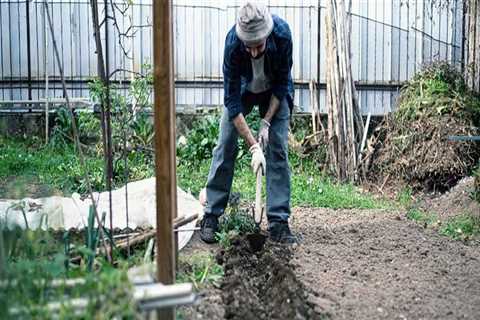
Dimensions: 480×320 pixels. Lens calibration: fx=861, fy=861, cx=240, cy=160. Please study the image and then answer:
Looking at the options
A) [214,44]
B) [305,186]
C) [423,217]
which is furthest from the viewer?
[214,44]

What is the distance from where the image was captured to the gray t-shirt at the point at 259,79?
A: 613cm

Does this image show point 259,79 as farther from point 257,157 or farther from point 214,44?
point 214,44

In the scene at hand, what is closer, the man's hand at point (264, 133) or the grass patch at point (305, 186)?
the man's hand at point (264, 133)

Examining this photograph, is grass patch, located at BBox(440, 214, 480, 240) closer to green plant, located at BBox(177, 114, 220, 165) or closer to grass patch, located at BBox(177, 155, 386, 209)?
grass patch, located at BBox(177, 155, 386, 209)

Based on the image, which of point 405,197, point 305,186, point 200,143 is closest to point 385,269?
point 405,197

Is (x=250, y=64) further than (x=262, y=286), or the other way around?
(x=250, y=64)

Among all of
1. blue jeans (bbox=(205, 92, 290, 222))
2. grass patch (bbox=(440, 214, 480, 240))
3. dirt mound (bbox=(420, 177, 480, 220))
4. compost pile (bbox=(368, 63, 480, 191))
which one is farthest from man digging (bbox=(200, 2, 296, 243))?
compost pile (bbox=(368, 63, 480, 191))

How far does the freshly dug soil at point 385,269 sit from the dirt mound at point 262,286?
12 centimetres

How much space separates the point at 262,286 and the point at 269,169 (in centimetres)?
152

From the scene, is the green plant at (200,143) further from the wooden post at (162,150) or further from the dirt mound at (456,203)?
the wooden post at (162,150)

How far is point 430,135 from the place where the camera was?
9.00m

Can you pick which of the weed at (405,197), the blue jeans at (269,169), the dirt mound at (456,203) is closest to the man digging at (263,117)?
the blue jeans at (269,169)

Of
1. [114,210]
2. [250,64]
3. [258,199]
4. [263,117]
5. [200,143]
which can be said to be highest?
[250,64]

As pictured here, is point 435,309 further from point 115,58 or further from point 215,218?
point 115,58
